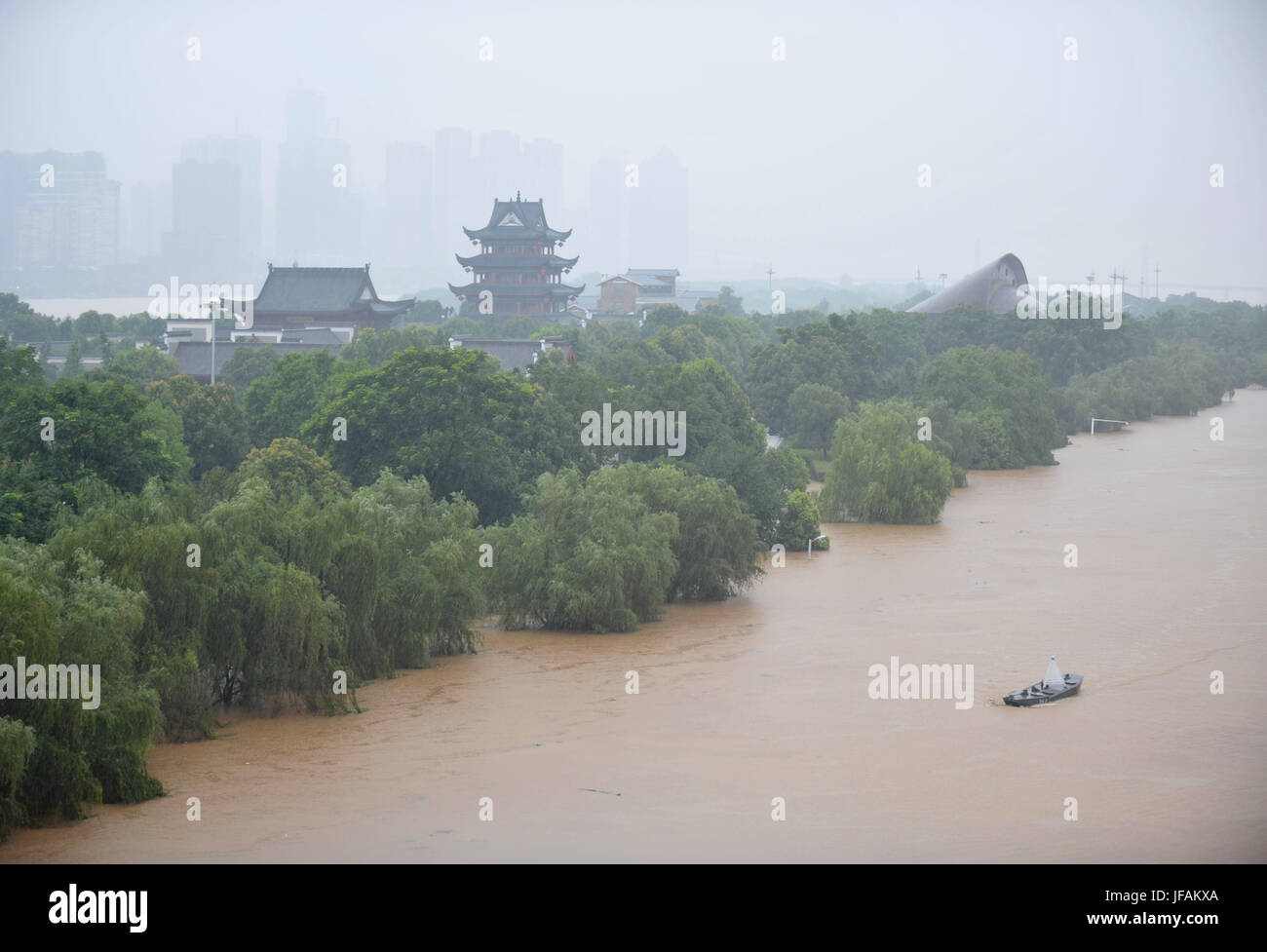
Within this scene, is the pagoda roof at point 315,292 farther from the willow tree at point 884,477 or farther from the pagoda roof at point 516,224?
the willow tree at point 884,477

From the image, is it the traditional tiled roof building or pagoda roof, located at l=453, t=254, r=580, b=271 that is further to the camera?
pagoda roof, located at l=453, t=254, r=580, b=271

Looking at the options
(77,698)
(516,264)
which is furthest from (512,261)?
(77,698)

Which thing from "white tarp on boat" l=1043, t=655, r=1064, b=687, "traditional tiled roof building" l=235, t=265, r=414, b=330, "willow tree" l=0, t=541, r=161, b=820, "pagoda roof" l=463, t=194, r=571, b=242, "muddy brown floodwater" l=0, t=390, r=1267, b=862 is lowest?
"muddy brown floodwater" l=0, t=390, r=1267, b=862

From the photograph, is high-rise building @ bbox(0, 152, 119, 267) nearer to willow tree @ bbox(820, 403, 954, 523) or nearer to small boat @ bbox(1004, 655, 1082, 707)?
willow tree @ bbox(820, 403, 954, 523)

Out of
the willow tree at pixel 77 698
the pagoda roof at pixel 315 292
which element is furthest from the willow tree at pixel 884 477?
the pagoda roof at pixel 315 292

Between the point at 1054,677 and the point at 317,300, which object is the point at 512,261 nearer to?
the point at 317,300

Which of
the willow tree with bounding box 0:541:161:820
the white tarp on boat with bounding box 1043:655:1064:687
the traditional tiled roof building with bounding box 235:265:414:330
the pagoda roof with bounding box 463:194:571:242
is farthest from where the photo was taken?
the pagoda roof with bounding box 463:194:571:242

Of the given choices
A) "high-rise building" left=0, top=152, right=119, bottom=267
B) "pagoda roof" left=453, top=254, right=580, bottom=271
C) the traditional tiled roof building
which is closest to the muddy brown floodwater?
the traditional tiled roof building
